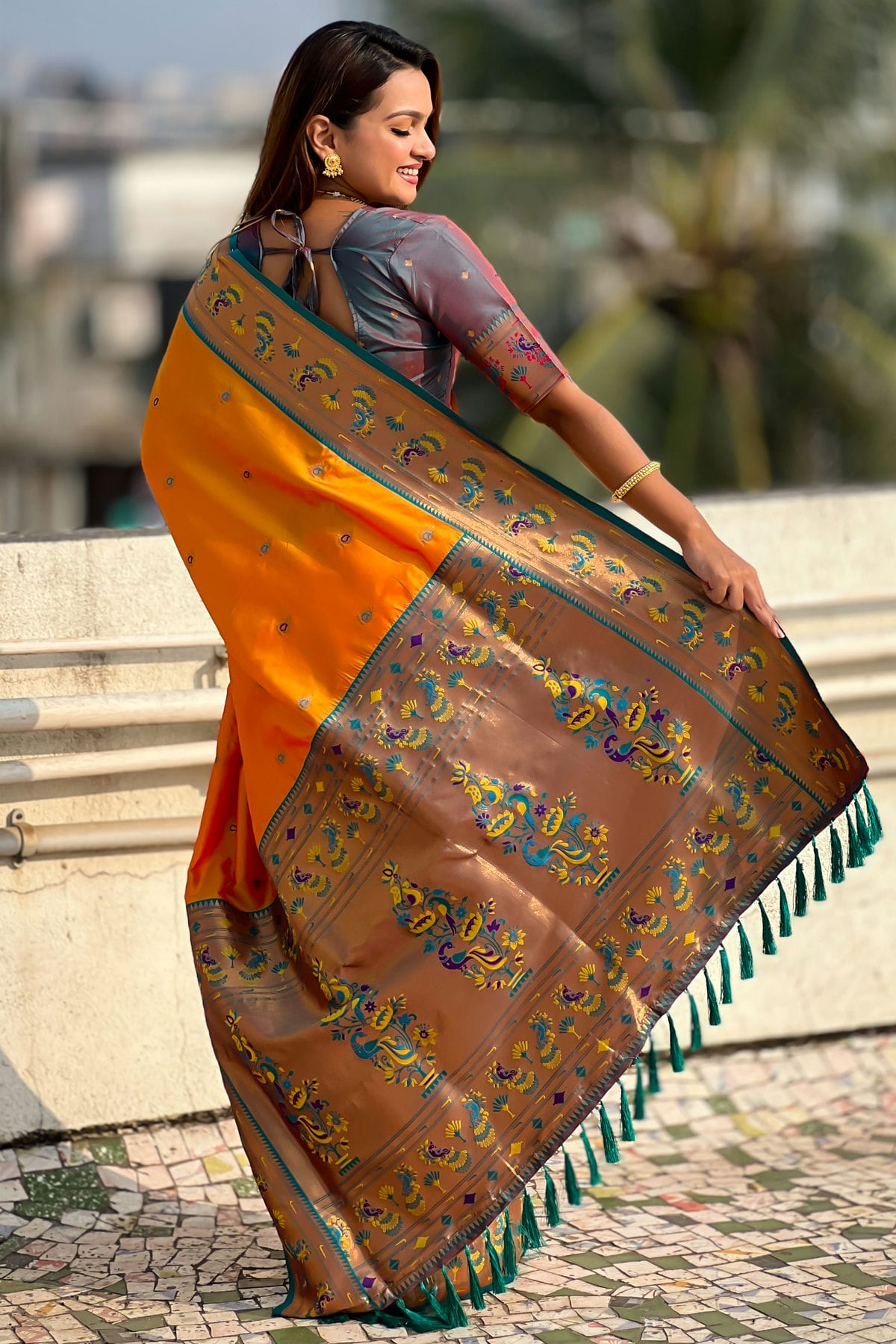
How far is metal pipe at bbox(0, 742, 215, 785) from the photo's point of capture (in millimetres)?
2947

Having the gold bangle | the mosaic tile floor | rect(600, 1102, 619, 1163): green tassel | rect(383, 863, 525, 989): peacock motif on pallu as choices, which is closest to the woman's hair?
the gold bangle

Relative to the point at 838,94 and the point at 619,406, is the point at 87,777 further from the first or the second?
the point at 838,94

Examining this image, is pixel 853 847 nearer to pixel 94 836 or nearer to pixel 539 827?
pixel 539 827

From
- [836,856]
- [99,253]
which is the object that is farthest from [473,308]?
[99,253]

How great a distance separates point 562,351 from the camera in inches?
615

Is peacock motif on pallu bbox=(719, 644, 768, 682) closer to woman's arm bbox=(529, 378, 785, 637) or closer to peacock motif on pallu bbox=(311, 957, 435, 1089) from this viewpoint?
woman's arm bbox=(529, 378, 785, 637)

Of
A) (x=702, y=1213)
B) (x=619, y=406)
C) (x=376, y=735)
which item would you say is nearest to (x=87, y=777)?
(x=376, y=735)

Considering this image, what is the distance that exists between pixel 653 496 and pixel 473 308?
0.39 meters

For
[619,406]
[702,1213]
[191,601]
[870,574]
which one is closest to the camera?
[702,1213]

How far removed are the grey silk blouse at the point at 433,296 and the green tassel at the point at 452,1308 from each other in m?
1.29

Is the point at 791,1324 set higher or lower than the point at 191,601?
lower

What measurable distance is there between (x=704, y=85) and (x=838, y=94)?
4.07ft

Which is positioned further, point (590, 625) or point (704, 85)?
point (704, 85)

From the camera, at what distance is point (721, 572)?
2434 mm
